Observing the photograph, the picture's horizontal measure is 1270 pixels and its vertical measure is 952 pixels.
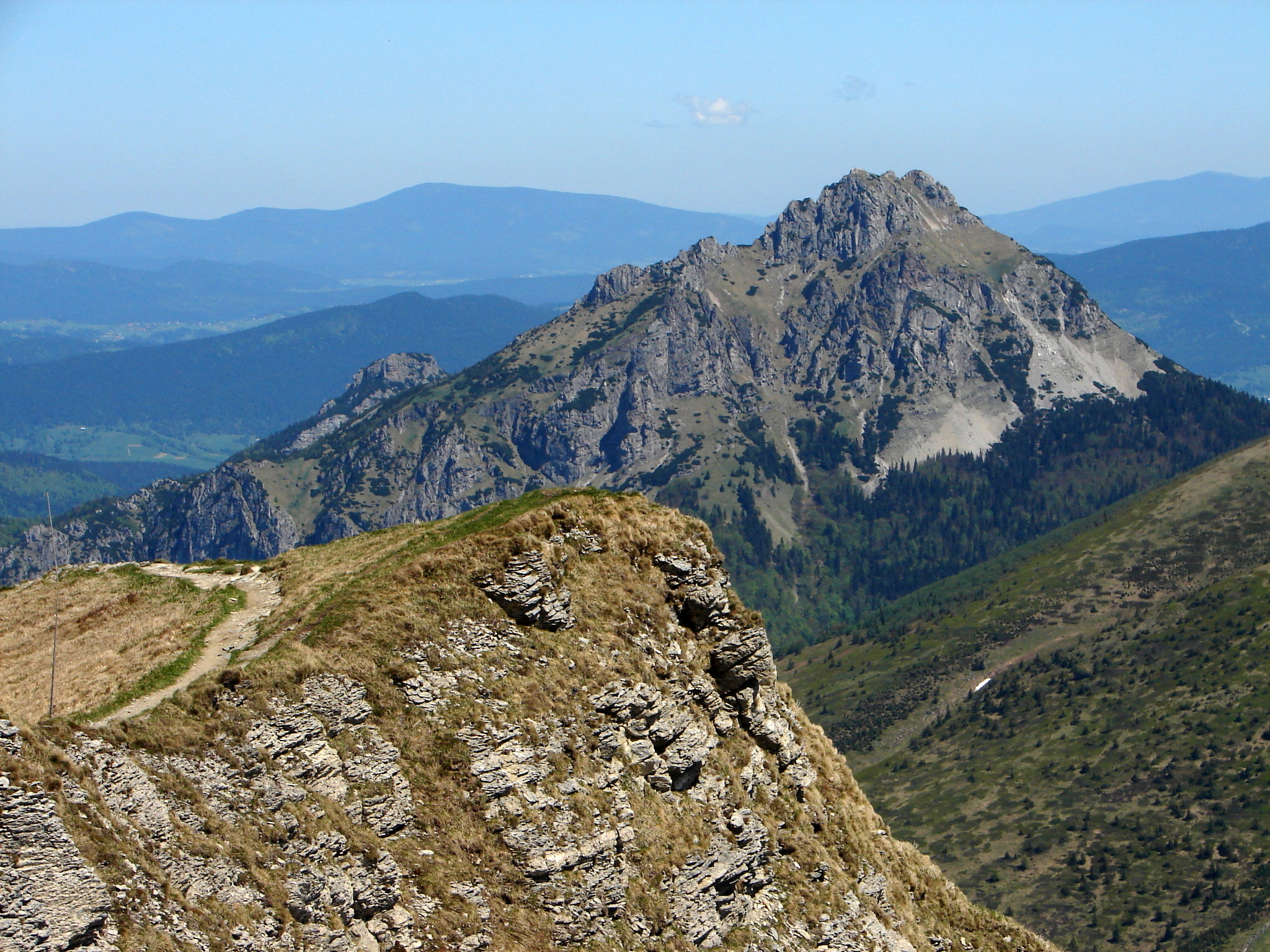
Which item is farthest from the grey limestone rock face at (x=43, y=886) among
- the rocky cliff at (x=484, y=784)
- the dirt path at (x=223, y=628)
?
the dirt path at (x=223, y=628)

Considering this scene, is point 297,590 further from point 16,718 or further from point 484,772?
point 16,718

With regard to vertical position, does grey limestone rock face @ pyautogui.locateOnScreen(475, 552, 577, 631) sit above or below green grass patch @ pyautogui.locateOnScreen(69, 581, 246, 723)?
above

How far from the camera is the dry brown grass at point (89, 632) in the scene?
39.0m

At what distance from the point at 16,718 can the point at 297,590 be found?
19129 mm

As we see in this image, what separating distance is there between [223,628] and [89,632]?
634 centimetres

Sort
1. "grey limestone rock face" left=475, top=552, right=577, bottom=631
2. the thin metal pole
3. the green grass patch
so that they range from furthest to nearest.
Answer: "grey limestone rock face" left=475, top=552, right=577, bottom=631
the thin metal pole
the green grass patch

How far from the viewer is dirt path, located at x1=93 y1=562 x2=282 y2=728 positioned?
35969 millimetres

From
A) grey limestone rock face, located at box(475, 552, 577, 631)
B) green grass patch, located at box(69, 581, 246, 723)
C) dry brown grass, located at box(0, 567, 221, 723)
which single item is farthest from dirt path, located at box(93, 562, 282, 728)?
grey limestone rock face, located at box(475, 552, 577, 631)

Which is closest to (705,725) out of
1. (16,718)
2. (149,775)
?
(149,775)

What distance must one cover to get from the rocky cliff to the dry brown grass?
4245mm

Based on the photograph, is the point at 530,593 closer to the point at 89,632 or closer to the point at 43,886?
the point at 89,632

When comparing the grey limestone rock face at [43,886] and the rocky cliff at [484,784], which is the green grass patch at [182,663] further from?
the grey limestone rock face at [43,886]

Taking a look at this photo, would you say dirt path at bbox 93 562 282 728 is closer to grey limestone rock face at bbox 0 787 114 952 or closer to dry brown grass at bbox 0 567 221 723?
dry brown grass at bbox 0 567 221 723

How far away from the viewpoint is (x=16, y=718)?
2884cm
